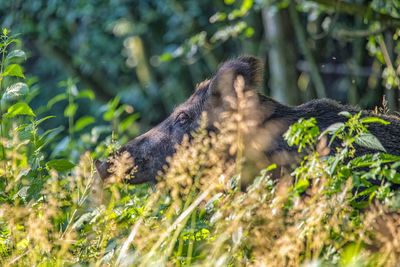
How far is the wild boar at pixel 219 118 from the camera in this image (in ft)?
19.9

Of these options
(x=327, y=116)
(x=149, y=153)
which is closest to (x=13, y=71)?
(x=149, y=153)

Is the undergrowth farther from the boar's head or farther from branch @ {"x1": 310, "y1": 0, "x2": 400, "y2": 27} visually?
branch @ {"x1": 310, "y1": 0, "x2": 400, "y2": 27}

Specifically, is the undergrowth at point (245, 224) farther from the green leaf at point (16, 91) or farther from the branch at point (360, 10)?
the branch at point (360, 10)

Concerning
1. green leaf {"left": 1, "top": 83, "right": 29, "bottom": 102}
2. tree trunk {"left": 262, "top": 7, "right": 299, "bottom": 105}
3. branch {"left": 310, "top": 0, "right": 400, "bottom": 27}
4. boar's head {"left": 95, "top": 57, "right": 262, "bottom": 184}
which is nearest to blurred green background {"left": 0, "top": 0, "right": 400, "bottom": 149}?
tree trunk {"left": 262, "top": 7, "right": 299, "bottom": 105}

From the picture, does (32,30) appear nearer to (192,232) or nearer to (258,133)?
(258,133)

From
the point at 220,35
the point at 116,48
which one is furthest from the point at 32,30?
the point at 220,35

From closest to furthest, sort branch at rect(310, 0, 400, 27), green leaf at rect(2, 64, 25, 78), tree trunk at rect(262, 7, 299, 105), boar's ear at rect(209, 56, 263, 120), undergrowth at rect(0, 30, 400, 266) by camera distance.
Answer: undergrowth at rect(0, 30, 400, 266)
green leaf at rect(2, 64, 25, 78)
boar's ear at rect(209, 56, 263, 120)
branch at rect(310, 0, 400, 27)
tree trunk at rect(262, 7, 299, 105)

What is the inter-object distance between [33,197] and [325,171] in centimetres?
164

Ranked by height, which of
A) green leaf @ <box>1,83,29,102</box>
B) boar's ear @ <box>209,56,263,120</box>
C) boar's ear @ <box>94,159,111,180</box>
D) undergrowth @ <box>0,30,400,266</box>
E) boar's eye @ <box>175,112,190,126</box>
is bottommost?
boar's eye @ <box>175,112,190,126</box>

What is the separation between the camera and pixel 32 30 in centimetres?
1277

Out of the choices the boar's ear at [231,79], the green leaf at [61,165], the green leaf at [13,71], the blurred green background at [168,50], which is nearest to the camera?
the green leaf at [13,71]

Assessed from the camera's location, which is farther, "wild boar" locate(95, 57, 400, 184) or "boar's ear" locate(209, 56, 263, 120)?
"boar's ear" locate(209, 56, 263, 120)

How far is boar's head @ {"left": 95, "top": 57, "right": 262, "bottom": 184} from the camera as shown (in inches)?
250

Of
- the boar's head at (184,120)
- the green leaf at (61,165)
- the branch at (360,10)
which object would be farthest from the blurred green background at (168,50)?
the green leaf at (61,165)
